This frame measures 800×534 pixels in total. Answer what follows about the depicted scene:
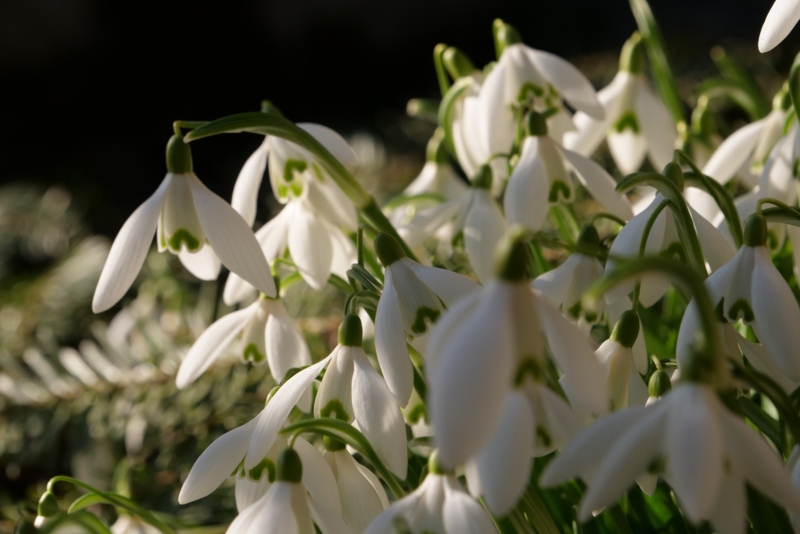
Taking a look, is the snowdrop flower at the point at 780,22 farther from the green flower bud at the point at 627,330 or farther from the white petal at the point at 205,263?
the white petal at the point at 205,263

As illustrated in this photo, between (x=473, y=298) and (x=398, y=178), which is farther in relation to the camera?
(x=398, y=178)

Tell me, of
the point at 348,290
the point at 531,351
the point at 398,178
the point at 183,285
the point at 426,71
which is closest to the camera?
the point at 531,351

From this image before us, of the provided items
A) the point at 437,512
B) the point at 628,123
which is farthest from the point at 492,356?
the point at 628,123

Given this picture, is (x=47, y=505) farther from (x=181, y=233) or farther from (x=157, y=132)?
(x=157, y=132)

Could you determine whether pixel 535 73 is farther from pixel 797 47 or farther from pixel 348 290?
pixel 797 47

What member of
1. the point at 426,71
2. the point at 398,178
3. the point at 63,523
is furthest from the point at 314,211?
the point at 426,71

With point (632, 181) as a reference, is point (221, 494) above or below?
below

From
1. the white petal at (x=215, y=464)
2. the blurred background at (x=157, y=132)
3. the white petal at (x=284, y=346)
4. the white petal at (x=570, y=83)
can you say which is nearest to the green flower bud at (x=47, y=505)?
the white petal at (x=215, y=464)
